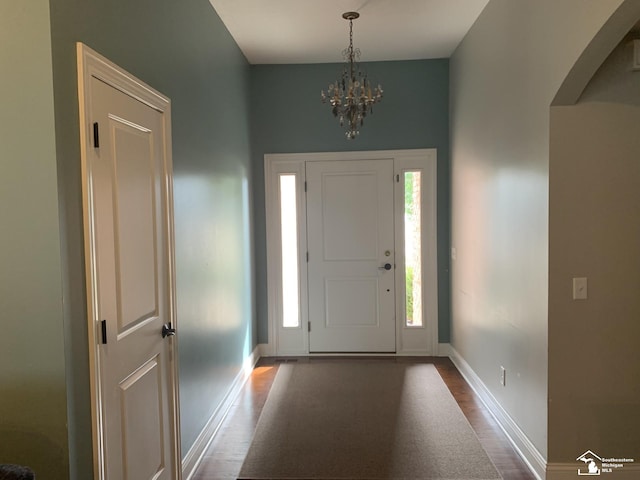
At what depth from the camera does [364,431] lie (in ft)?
10.4

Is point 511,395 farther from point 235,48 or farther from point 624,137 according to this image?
point 235,48

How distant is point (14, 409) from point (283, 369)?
10.3 ft

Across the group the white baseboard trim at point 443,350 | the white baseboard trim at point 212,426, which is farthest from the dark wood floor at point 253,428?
the white baseboard trim at point 443,350

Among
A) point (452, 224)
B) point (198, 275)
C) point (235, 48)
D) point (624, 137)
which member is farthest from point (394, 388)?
point (235, 48)

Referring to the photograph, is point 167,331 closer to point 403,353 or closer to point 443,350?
point 403,353

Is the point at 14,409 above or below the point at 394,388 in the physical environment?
above

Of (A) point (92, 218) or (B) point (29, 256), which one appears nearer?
(B) point (29, 256)

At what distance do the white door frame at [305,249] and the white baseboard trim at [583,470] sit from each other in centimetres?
243

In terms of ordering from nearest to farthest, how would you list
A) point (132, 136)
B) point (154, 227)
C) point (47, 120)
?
1. point (47, 120)
2. point (132, 136)
3. point (154, 227)

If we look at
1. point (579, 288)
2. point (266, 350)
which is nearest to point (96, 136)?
point (579, 288)

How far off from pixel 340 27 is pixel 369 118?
3.72ft

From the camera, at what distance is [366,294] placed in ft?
16.2

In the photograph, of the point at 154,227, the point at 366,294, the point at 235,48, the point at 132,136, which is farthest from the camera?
the point at 366,294

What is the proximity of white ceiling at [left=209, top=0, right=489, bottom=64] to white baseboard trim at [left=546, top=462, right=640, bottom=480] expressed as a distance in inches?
121
